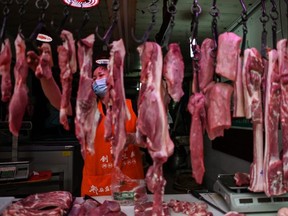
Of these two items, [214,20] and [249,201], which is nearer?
[214,20]

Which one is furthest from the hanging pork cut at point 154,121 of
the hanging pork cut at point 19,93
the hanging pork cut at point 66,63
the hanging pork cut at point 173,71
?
the hanging pork cut at point 19,93

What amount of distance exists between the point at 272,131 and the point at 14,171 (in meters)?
3.20

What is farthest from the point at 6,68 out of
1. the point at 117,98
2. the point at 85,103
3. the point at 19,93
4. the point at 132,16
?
the point at 132,16

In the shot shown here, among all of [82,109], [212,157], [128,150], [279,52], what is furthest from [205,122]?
[212,157]

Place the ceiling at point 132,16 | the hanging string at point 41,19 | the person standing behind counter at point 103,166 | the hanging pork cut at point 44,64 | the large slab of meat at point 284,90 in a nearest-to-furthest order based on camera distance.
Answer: the hanging string at point 41,19, the hanging pork cut at point 44,64, the large slab of meat at point 284,90, the person standing behind counter at point 103,166, the ceiling at point 132,16

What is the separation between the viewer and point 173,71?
142 centimetres

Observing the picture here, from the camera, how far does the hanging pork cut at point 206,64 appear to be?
151 centimetres

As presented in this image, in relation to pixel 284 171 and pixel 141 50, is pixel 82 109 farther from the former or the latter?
pixel 284 171

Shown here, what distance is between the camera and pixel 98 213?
1596 mm

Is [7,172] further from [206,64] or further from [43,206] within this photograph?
[206,64]

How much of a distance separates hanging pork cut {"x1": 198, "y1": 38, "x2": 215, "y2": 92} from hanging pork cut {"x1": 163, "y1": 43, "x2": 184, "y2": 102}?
15 centimetres

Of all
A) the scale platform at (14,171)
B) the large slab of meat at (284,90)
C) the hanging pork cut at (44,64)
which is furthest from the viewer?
the scale platform at (14,171)

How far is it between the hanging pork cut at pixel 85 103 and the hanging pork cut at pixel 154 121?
0.25 meters

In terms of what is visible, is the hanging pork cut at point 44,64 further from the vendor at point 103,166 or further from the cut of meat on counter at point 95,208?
the vendor at point 103,166
